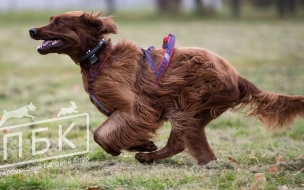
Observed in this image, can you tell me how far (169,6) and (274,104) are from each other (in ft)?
100

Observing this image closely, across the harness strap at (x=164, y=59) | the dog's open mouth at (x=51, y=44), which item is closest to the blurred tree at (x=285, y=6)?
the harness strap at (x=164, y=59)

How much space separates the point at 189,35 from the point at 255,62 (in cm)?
579

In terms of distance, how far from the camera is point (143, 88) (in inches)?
215

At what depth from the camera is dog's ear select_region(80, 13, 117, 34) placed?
5.43 metres

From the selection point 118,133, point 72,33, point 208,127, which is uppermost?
point 72,33

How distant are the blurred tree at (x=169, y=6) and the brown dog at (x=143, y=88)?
30187mm

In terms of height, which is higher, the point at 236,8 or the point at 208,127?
the point at 236,8

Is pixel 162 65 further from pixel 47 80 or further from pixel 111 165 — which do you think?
pixel 47 80

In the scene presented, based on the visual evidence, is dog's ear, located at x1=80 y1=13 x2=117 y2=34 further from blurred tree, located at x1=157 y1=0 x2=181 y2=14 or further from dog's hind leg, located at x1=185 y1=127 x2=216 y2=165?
blurred tree, located at x1=157 y1=0 x2=181 y2=14

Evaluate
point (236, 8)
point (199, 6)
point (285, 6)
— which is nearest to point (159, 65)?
point (199, 6)

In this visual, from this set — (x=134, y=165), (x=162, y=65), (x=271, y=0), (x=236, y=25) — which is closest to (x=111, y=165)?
(x=134, y=165)

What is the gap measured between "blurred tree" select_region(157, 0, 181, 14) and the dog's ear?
30176 millimetres

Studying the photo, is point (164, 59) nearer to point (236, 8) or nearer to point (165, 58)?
point (165, 58)

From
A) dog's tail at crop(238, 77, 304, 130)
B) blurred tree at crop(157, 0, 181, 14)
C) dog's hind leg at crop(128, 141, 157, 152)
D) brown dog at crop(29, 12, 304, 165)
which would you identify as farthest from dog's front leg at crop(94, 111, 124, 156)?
blurred tree at crop(157, 0, 181, 14)
